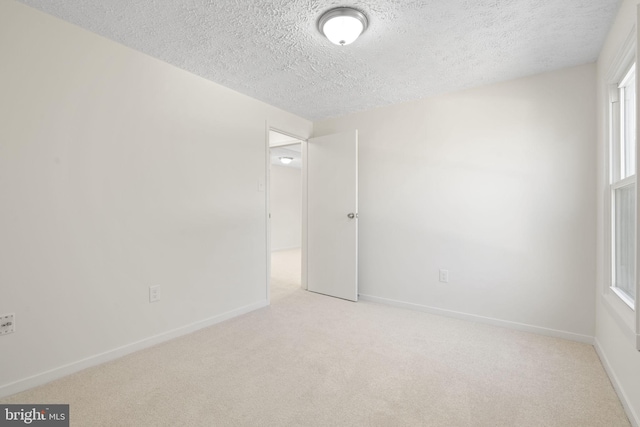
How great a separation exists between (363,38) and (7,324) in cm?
268

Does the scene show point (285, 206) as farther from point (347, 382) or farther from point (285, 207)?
point (347, 382)

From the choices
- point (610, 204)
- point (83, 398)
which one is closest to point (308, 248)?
point (83, 398)

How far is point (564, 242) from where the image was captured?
2363 millimetres

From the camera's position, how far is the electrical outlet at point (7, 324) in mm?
1593

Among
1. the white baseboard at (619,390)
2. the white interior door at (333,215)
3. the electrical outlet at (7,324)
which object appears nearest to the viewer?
the white baseboard at (619,390)

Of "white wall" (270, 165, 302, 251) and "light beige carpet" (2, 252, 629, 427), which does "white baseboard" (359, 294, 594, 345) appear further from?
"white wall" (270, 165, 302, 251)

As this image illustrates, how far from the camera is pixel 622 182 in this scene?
67.6 inches

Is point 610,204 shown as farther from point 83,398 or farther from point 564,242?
point 83,398

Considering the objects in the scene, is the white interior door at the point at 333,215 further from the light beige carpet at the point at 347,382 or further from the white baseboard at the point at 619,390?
the white baseboard at the point at 619,390

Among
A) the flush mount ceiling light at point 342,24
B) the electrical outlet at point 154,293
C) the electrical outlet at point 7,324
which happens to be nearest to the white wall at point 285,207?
the electrical outlet at point 154,293

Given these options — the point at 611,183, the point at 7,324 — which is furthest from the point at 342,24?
the point at 7,324

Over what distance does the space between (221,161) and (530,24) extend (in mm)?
2475

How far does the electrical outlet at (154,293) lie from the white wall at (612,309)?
112 inches

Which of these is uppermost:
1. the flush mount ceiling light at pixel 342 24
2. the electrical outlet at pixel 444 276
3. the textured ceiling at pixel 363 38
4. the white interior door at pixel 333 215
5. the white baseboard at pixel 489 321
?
the textured ceiling at pixel 363 38
